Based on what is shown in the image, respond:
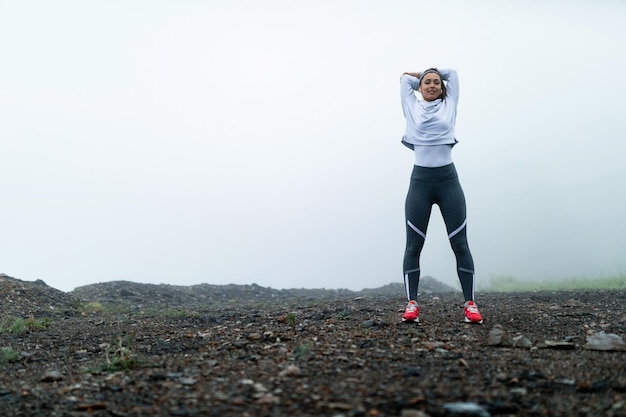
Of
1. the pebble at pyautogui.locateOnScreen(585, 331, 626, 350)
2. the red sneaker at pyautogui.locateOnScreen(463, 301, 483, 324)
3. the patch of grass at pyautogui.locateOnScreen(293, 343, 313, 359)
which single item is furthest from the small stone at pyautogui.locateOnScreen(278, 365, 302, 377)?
the red sneaker at pyautogui.locateOnScreen(463, 301, 483, 324)

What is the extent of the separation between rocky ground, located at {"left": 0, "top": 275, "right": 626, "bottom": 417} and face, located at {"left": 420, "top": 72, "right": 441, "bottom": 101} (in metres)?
2.69

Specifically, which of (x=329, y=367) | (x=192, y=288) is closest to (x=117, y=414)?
(x=329, y=367)

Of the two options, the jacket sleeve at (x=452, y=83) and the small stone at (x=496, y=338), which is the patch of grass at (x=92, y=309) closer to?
the jacket sleeve at (x=452, y=83)

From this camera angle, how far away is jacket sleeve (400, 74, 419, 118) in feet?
23.0

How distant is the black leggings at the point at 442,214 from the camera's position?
6.64 m

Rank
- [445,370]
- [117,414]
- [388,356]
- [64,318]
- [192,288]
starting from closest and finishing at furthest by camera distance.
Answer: [117,414], [445,370], [388,356], [64,318], [192,288]

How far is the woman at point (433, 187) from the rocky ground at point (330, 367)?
0.52 m

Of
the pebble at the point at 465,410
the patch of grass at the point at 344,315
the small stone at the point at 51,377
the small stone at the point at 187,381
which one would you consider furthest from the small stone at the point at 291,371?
the patch of grass at the point at 344,315

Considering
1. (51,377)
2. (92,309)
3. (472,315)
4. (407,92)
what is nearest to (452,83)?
(407,92)

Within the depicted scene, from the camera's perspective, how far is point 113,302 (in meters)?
14.3

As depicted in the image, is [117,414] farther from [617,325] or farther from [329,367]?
[617,325]

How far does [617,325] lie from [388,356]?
344 centimetres

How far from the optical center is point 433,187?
6664 millimetres

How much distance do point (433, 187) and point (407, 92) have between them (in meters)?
1.27
